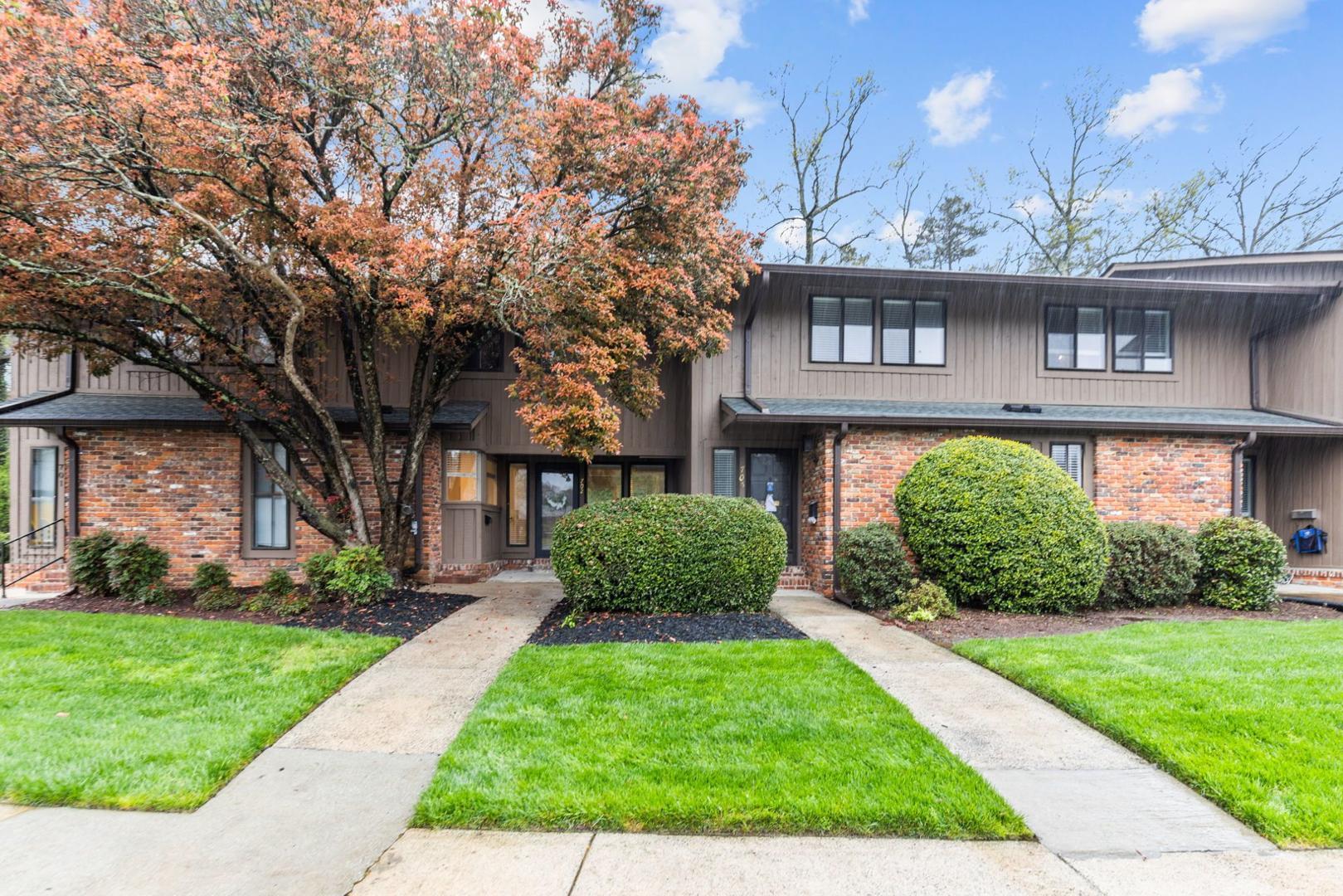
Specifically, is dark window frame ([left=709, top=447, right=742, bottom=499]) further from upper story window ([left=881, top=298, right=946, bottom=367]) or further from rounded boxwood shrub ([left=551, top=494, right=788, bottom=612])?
rounded boxwood shrub ([left=551, top=494, right=788, bottom=612])

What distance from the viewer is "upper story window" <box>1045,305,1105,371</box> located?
11539 mm

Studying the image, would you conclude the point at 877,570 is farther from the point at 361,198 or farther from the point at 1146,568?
the point at 361,198

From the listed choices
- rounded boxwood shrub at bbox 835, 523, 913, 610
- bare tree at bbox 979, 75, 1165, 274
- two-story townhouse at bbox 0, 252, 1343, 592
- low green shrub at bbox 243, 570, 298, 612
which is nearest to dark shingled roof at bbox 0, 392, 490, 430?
two-story townhouse at bbox 0, 252, 1343, 592

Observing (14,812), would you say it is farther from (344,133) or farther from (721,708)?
(344,133)

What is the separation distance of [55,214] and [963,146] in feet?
76.2

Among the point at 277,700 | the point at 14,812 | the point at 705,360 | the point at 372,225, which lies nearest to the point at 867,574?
the point at 705,360

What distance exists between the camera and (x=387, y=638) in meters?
6.57

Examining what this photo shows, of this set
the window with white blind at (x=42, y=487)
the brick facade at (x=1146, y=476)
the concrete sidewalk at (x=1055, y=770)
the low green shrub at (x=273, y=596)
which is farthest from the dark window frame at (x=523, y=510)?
the concrete sidewalk at (x=1055, y=770)

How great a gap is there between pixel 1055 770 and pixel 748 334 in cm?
824

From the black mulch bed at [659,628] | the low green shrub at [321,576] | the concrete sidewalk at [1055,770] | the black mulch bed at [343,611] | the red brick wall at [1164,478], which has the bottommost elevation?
the black mulch bed at [343,611]

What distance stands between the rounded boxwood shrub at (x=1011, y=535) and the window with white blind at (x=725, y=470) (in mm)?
3326

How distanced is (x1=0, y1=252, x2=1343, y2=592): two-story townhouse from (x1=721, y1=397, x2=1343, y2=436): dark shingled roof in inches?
2.2

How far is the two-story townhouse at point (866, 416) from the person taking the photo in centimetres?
1012

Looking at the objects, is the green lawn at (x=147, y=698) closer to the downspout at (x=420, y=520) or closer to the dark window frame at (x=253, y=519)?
the dark window frame at (x=253, y=519)
